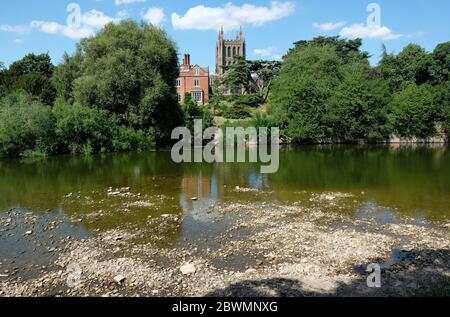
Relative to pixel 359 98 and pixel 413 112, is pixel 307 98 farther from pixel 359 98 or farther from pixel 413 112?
pixel 413 112

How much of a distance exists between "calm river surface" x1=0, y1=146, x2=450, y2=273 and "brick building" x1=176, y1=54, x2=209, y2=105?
49.5 metres

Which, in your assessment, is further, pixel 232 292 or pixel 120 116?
pixel 120 116

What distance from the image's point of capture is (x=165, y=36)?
1962 inches

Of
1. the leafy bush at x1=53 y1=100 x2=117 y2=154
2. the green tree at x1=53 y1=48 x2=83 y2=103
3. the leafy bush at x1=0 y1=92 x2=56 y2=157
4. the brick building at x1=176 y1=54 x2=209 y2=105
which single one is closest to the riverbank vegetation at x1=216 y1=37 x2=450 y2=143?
the brick building at x1=176 y1=54 x2=209 y2=105

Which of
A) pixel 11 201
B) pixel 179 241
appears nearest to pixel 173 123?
pixel 11 201

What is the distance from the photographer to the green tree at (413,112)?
2415 inches

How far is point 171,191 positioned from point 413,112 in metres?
52.5

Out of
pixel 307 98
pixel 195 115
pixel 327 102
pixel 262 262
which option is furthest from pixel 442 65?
pixel 262 262

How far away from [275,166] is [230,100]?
146ft

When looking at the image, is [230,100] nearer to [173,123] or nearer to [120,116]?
[173,123]

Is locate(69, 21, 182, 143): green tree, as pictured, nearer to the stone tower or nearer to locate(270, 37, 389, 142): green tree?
locate(270, 37, 389, 142): green tree

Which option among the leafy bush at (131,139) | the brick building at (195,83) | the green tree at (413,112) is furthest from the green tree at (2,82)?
the green tree at (413,112)

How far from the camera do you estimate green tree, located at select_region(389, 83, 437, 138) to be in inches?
2415

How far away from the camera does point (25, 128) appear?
40.0 meters
